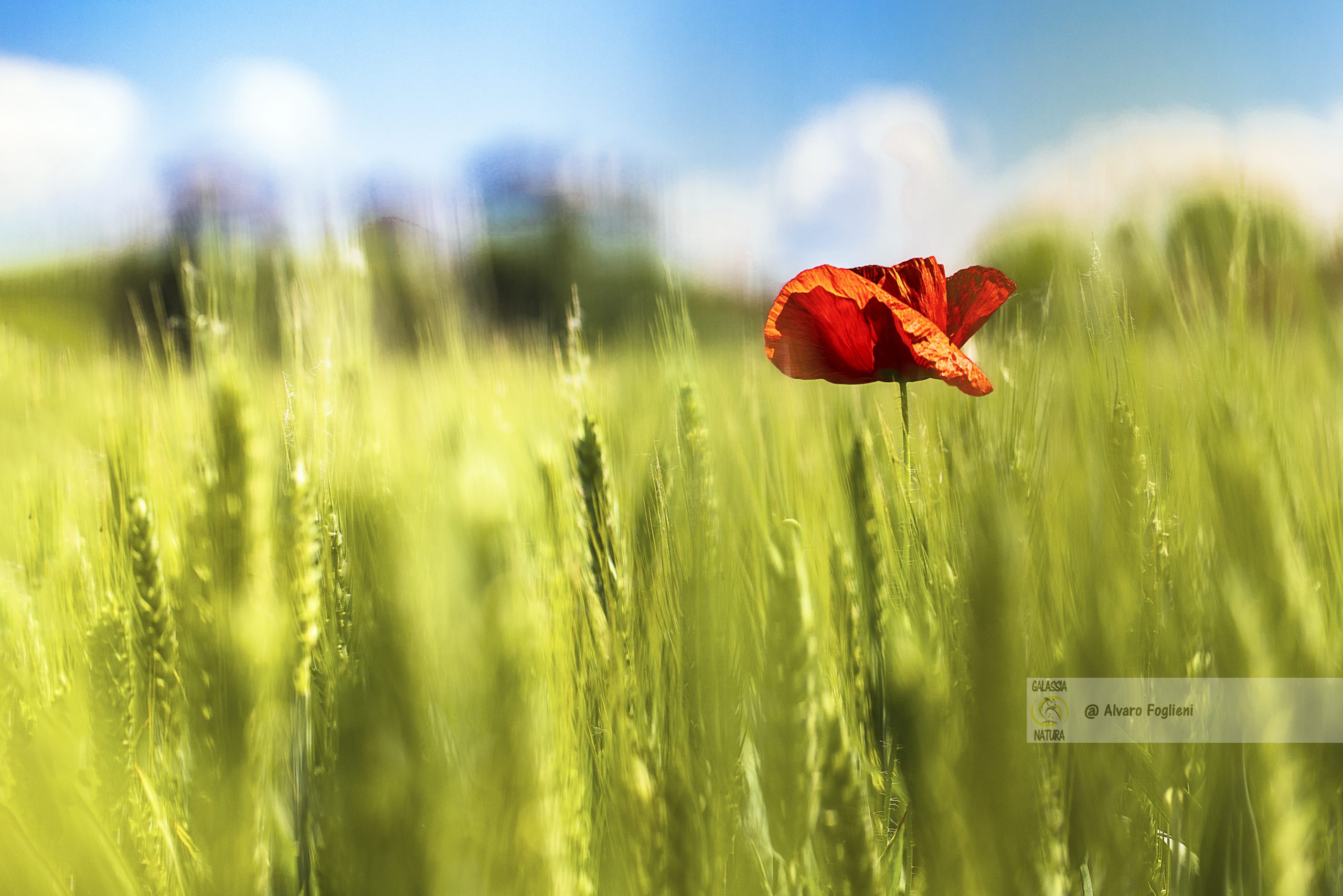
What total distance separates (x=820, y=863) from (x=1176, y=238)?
29 cm

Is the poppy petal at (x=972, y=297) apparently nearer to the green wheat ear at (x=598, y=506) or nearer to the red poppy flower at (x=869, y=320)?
the red poppy flower at (x=869, y=320)

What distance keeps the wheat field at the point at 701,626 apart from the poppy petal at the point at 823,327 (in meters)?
0.05

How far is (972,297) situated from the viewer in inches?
17.2

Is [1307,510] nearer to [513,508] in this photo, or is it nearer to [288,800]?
[513,508]

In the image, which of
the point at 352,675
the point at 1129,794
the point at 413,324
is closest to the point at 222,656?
A: the point at 352,675

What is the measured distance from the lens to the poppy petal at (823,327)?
40 centimetres

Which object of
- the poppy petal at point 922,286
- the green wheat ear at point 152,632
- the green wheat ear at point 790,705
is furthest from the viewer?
the poppy petal at point 922,286

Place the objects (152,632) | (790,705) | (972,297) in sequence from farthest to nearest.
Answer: (972,297)
(152,632)
(790,705)

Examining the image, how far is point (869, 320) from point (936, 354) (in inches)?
2.2

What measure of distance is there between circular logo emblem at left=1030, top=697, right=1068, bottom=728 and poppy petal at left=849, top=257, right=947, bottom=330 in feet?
0.80

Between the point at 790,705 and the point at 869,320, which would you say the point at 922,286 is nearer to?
the point at 869,320

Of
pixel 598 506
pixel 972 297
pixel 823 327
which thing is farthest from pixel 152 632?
pixel 972 297

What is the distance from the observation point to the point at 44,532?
47cm

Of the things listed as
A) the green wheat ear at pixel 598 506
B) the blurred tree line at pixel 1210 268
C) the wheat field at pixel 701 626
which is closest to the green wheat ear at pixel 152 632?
the wheat field at pixel 701 626
